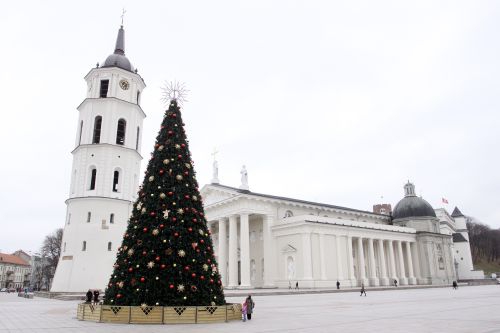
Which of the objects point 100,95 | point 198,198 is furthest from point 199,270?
point 100,95

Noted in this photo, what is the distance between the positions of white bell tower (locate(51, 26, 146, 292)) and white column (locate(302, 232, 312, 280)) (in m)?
19.9

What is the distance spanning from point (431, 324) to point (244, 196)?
3497cm

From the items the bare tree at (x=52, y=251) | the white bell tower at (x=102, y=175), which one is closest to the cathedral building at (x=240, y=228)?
the white bell tower at (x=102, y=175)

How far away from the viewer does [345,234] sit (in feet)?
165

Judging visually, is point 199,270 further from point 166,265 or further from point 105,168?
point 105,168

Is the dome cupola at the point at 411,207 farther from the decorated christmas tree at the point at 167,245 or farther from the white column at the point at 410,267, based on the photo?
the decorated christmas tree at the point at 167,245

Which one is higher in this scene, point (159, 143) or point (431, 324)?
point (159, 143)

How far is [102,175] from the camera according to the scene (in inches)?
1457

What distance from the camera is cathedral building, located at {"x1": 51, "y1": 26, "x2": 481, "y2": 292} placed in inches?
1406

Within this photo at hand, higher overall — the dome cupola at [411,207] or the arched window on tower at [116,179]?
the dome cupola at [411,207]

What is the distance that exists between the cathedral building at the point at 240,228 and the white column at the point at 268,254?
0.12 m

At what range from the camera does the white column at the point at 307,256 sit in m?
44.8

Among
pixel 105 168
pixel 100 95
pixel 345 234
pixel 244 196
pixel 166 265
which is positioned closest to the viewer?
pixel 166 265

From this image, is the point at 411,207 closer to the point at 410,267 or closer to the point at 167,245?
the point at 410,267
